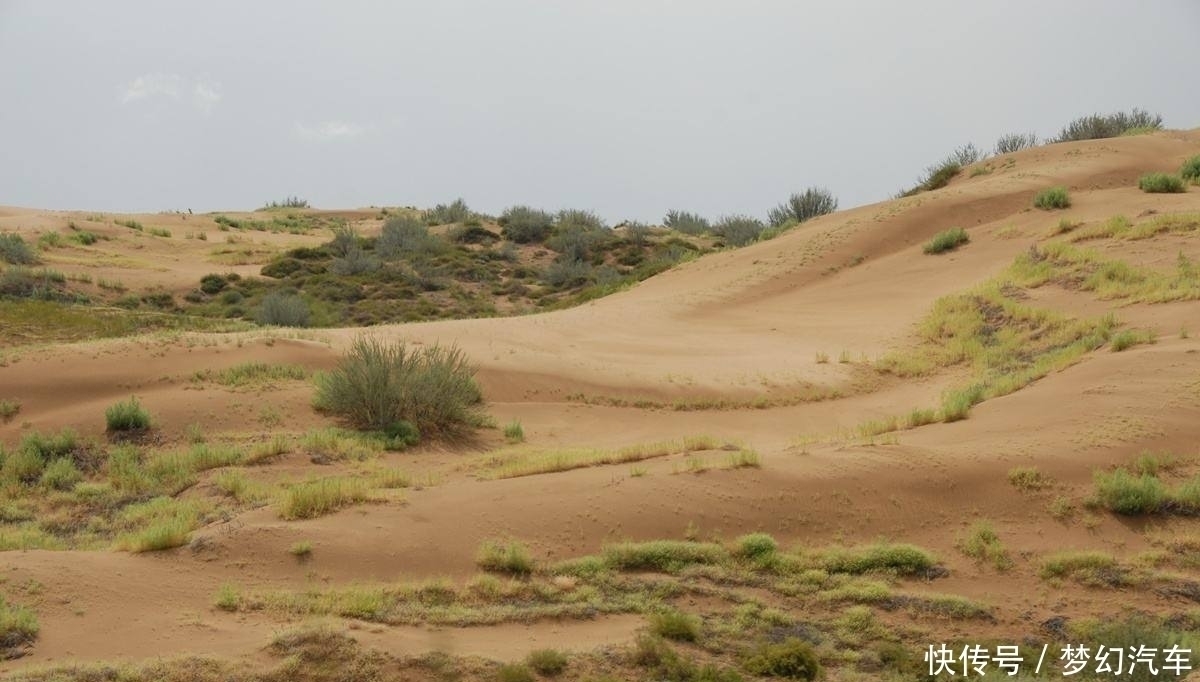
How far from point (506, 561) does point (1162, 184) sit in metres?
19.0

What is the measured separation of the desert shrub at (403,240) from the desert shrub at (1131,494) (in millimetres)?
27044

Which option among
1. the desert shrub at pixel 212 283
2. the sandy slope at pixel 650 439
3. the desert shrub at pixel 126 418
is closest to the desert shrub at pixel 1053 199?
the sandy slope at pixel 650 439

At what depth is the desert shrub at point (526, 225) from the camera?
127 feet

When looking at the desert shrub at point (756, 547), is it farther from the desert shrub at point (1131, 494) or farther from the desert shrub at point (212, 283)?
the desert shrub at point (212, 283)

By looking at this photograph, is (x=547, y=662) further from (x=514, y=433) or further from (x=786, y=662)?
Result: (x=514, y=433)

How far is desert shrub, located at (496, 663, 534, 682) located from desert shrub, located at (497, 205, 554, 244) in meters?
32.8

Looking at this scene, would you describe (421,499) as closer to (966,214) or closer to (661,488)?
(661,488)

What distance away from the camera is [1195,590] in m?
7.55

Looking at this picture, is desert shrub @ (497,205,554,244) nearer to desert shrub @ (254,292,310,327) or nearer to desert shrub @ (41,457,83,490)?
desert shrub @ (254,292,310,327)

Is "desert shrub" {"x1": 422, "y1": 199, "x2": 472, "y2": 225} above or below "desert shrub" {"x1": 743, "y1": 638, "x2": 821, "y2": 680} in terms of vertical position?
above

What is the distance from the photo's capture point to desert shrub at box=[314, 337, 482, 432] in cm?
1202

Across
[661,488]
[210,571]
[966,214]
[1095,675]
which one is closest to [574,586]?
[661,488]

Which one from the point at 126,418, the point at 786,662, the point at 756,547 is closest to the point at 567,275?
the point at 126,418

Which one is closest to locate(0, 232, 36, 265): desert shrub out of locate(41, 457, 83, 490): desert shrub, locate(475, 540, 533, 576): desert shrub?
locate(41, 457, 83, 490): desert shrub
